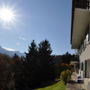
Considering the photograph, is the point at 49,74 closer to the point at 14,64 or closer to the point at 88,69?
the point at 14,64

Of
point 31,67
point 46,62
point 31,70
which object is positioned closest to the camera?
point 31,70

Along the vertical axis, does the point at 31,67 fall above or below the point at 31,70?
above

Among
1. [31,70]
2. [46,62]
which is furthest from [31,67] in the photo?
[46,62]

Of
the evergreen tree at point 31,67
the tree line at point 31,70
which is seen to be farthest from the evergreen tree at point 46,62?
the evergreen tree at point 31,67

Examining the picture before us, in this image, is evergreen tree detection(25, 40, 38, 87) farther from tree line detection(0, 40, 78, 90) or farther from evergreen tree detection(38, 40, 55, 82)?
evergreen tree detection(38, 40, 55, 82)

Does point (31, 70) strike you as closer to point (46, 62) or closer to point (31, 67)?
point (31, 67)

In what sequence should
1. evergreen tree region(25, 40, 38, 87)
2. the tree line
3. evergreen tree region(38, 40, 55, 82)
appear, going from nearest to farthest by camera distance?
the tree line, evergreen tree region(25, 40, 38, 87), evergreen tree region(38, 40, 55, 82)

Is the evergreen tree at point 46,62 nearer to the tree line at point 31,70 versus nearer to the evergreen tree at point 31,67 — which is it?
the tree line at point 31,70

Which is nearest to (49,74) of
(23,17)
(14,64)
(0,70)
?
(14,64)

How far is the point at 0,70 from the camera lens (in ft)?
82.9

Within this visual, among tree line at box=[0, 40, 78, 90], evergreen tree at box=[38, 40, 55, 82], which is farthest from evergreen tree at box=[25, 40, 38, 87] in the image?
evergreen tree at box=[38, 40, 55, 82]

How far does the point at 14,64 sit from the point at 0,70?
4.89 meters

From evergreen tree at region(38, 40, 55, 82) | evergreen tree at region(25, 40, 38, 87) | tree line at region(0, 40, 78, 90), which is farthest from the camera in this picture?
evergreen tree at region(38, 40, 55, 82)

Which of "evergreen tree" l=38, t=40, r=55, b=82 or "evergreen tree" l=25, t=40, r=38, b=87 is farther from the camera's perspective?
"evergreen tree" l=38, t=40, r=55, b=82
